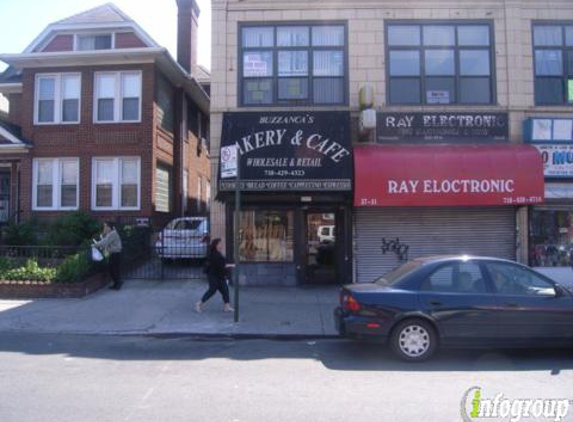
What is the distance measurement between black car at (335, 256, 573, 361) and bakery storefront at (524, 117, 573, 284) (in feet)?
22.3

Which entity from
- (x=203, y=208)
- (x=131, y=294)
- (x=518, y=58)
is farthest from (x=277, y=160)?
(x=203, y=208)


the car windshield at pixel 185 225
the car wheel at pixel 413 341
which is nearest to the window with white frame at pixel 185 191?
the car windshield at pixel 185 225

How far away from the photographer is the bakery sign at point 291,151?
12.2m

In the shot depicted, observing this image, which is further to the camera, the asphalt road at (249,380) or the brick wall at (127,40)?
the brick wall at (127,40)

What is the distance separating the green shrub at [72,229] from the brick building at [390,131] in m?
5.04

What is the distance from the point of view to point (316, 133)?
12.8 metres

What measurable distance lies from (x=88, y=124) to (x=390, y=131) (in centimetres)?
1084

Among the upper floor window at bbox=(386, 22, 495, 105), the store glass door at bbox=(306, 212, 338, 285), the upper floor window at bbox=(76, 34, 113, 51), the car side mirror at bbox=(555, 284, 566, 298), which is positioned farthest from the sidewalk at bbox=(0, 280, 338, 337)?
the upper floor window at bbox=(76, 34, 113, 51)

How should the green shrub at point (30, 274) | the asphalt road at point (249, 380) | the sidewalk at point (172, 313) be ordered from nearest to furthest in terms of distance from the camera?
the asphalt road at point (249, 380) < the sidewalk at point (172, 313) < the green shrub at point (30, 274)

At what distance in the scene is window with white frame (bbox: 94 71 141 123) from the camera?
17.8 m

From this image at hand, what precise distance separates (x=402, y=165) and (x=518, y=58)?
481cm

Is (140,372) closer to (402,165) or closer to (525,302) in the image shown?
(525,302)

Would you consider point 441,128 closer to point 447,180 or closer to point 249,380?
point 447,180

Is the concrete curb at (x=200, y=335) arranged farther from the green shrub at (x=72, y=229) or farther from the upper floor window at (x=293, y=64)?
the upper floor window at (x=293, y=64)
